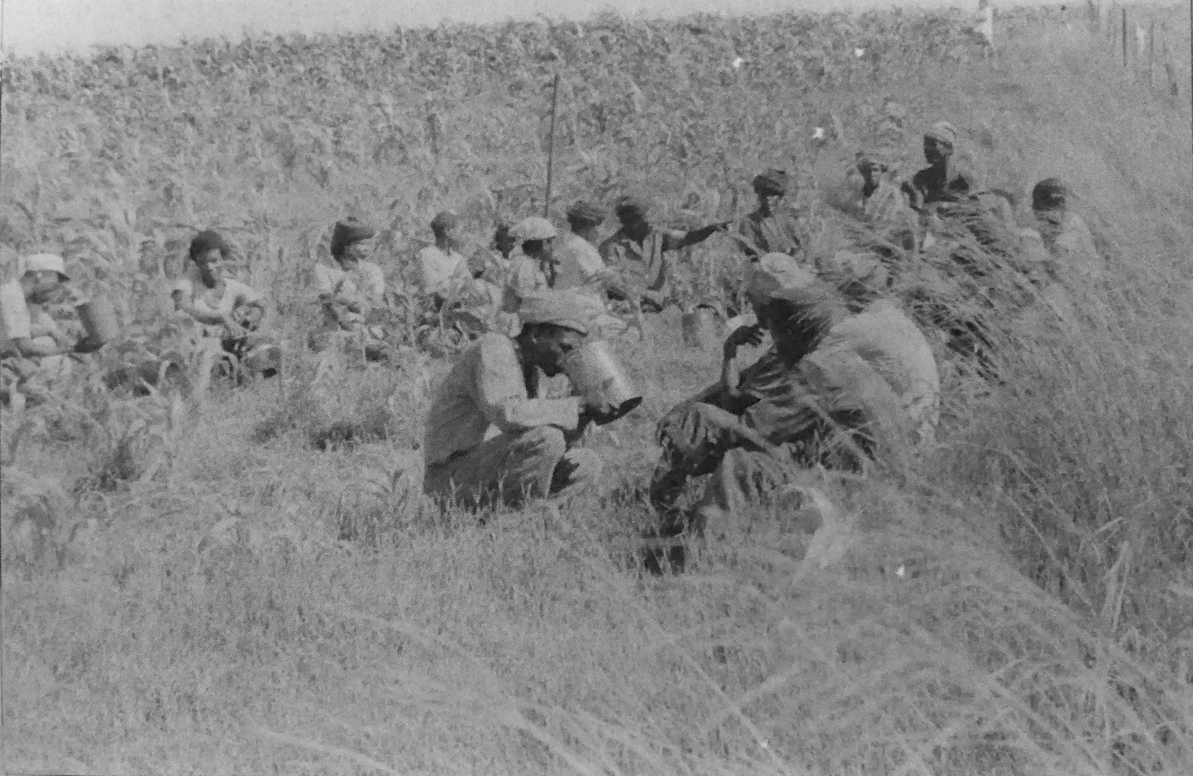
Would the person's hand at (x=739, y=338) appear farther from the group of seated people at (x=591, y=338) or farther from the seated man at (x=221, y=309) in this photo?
the seated man at (x=221, y=309)

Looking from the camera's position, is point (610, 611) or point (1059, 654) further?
point (610, 611)

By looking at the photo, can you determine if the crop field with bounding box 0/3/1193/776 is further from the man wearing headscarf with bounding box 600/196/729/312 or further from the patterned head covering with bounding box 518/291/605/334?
the patterned head covering with bounding box 518/291/605/334

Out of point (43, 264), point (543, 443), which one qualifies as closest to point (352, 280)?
point (543, 443)

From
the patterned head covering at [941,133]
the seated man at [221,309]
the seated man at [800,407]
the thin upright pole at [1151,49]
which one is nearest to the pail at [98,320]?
the seated man at [221,309]

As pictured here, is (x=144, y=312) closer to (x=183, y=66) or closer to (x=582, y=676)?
(x=183, y=66)

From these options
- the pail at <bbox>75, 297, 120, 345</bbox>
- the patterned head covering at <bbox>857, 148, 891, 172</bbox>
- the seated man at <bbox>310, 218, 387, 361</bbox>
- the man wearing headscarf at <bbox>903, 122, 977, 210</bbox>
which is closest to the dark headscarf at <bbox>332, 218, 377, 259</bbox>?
the seated man at <bbox>310, 218, 387, 361</bbox>

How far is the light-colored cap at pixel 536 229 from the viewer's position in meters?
7.48

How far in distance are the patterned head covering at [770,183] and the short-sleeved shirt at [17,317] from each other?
144 inches

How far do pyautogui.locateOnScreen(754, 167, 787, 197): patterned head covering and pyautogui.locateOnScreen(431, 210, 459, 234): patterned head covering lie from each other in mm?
1345

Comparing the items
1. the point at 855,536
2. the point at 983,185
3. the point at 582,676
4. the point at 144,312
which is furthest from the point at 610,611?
the point at 983,185

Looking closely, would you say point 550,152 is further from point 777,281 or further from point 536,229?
point 777,281

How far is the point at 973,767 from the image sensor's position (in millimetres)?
5070

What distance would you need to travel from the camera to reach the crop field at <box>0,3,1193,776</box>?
5.09 meters

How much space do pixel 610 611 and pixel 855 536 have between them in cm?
80
